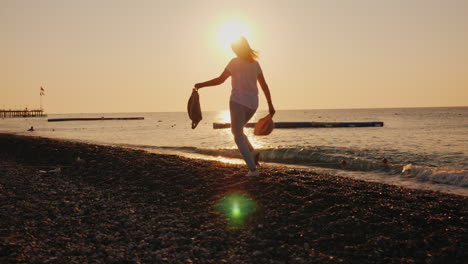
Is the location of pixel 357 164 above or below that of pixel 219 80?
below

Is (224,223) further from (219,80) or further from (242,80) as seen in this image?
(219,80)

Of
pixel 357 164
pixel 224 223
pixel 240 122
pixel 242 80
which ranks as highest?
pixel 242 80

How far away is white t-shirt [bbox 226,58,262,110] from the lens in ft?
25.1

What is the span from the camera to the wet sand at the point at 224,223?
4562 millimetres

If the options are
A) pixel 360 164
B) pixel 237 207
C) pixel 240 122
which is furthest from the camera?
pixel 360 164

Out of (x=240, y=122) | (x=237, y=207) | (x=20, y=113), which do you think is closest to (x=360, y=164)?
(x=240, y=122)

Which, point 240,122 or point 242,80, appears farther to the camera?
point 240,122

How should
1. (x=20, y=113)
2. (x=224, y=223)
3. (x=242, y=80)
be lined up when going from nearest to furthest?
(x=224, y=223), (x=242, y=80), (x=20, y=113)

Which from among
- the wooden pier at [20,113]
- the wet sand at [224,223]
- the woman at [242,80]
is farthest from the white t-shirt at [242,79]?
the wooden pier at [20,113]

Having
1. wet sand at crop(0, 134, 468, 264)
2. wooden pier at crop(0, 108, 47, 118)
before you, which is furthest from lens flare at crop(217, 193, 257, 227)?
wooden pier at crop(0, 108, 47, 118)

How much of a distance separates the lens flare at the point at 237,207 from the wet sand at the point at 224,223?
46mm

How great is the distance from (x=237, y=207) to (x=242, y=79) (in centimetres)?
256

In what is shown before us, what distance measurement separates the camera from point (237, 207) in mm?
6586

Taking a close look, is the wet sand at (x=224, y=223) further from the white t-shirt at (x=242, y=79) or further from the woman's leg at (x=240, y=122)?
the white t-shirt at (x=242, y=79)
